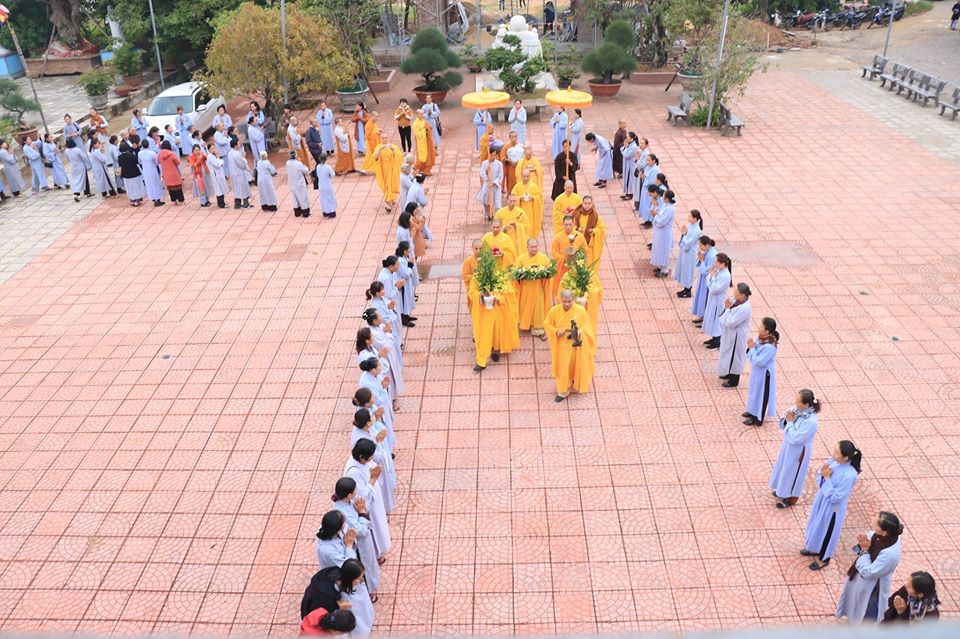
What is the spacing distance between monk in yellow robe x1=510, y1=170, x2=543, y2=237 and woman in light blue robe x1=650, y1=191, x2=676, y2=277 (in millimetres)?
1858

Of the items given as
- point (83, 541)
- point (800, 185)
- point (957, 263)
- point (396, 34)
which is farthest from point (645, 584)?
point (396, 34)

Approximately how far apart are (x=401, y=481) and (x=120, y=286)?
7.01 m

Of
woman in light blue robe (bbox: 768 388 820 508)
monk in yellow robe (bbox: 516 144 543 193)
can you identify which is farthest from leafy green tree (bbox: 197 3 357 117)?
woman in light blue robe (bbox: 768 388 820 508)

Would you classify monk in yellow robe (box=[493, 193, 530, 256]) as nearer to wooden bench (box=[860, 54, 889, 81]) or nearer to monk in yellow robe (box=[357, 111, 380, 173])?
monk in yellow robe (box=[357, 111, 380, 173])

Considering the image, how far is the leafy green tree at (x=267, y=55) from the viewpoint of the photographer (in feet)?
55.5

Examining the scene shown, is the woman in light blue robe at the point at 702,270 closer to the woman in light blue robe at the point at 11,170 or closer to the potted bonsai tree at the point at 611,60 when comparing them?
the potted bonsai tree at the point at 611,60

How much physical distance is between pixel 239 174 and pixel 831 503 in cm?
1215

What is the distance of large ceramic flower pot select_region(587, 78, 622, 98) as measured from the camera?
71.0 feet

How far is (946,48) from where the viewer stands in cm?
2675

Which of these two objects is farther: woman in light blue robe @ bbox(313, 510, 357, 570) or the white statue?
the white statue

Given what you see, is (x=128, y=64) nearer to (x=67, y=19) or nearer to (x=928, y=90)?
(x=67, y=19)

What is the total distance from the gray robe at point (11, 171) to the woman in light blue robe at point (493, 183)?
986 centimetres

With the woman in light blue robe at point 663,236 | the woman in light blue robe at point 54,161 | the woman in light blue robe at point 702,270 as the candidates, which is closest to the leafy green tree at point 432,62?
the woman in light blue robe at point 54,161

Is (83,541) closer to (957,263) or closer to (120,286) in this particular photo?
(120,286)
